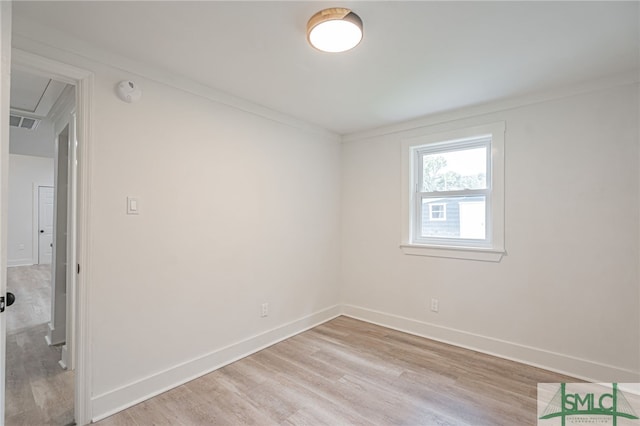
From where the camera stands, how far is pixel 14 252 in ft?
22.6

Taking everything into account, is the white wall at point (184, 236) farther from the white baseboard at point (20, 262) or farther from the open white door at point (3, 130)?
the white baseboard at point (20, 262)

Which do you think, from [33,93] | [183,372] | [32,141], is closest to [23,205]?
[32,141]

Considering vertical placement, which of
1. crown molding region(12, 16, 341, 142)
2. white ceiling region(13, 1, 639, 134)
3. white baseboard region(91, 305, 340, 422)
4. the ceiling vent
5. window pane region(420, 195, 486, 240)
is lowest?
white baseboard region(91, 305, 340, 422)

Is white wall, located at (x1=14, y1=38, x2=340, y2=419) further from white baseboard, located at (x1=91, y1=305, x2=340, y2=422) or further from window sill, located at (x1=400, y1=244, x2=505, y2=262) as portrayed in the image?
window sill, located at (x1=400, y1=244, x2=505, y2=262)

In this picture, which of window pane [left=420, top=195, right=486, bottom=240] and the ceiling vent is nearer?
window pane [left=420, top=195, right=486, bottom=240]

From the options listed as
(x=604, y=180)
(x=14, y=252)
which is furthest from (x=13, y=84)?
(x=14, y=252)

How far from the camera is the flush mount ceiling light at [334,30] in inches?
62.5

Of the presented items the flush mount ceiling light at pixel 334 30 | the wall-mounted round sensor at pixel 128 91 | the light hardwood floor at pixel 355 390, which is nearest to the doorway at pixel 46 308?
the wall-mounted round sensor at pixel 128 91

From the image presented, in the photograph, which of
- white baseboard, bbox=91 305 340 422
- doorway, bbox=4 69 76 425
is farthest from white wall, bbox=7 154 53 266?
white baseboard, bbox=91 305 340 422

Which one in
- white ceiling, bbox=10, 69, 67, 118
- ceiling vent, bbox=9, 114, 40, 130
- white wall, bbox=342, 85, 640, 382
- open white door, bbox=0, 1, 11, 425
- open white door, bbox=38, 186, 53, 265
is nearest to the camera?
open white door, bbox=0, 1, 11, 425

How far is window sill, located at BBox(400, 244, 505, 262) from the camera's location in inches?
113

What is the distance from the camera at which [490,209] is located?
293cm

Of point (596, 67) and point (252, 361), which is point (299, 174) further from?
point (596, 67)

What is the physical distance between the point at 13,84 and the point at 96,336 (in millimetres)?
2399
